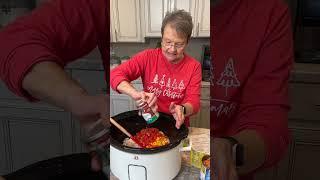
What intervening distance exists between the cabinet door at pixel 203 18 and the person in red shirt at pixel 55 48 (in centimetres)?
13

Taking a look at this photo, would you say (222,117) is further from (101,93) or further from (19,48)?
(19,48)

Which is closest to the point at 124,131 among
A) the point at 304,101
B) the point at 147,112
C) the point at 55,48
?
the point at 147,112

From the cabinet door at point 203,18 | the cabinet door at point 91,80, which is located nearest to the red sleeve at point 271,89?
the cabinet door at point 203,18

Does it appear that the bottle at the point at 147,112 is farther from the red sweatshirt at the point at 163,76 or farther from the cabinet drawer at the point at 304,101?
the cabinet drawer at the point at 304,101

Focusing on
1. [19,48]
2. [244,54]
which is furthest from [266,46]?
[19,48]

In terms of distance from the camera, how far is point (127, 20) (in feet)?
1.52

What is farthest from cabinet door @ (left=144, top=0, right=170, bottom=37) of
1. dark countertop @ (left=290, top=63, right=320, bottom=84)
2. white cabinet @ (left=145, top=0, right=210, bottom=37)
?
dark countertop @ (left=290, top=63, right=320, bottom=84)

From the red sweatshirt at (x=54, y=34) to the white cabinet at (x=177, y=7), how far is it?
0.21 ft

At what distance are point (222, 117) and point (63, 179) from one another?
0.28 metres

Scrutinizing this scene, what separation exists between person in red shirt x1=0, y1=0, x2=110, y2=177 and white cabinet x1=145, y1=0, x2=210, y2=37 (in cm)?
6

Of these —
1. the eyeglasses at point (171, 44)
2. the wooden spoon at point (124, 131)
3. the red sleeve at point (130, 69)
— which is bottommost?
the wooden spoon at point (124, 131)

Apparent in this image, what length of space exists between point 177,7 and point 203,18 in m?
0.04

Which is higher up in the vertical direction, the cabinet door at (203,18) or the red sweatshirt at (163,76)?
the cabinet door at (203,18)

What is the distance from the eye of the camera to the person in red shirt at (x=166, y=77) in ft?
1.50
